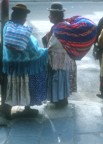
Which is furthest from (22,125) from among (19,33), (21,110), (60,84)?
(19,33)

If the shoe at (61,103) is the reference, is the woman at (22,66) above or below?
Answer: above

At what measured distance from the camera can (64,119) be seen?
6.54 meters

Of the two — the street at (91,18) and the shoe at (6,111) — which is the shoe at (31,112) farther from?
the street at (91,18)

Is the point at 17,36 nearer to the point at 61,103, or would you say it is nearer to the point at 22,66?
the point at 22,66

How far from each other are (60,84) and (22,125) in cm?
92

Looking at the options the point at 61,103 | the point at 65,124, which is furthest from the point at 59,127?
the point at 61,103

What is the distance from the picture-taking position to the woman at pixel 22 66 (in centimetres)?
602

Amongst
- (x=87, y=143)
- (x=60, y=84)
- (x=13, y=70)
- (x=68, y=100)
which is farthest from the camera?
(x=68, y=100)

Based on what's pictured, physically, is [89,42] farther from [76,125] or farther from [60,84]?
[76,125]

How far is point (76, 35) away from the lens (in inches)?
250

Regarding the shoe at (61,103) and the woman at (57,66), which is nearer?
the woman at (57,66)

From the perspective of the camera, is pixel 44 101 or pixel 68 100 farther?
pixel 68 100

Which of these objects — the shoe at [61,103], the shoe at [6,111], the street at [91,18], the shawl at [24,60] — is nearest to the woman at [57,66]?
the shoe at [61,103]

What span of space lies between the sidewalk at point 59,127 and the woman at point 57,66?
0.91ft
